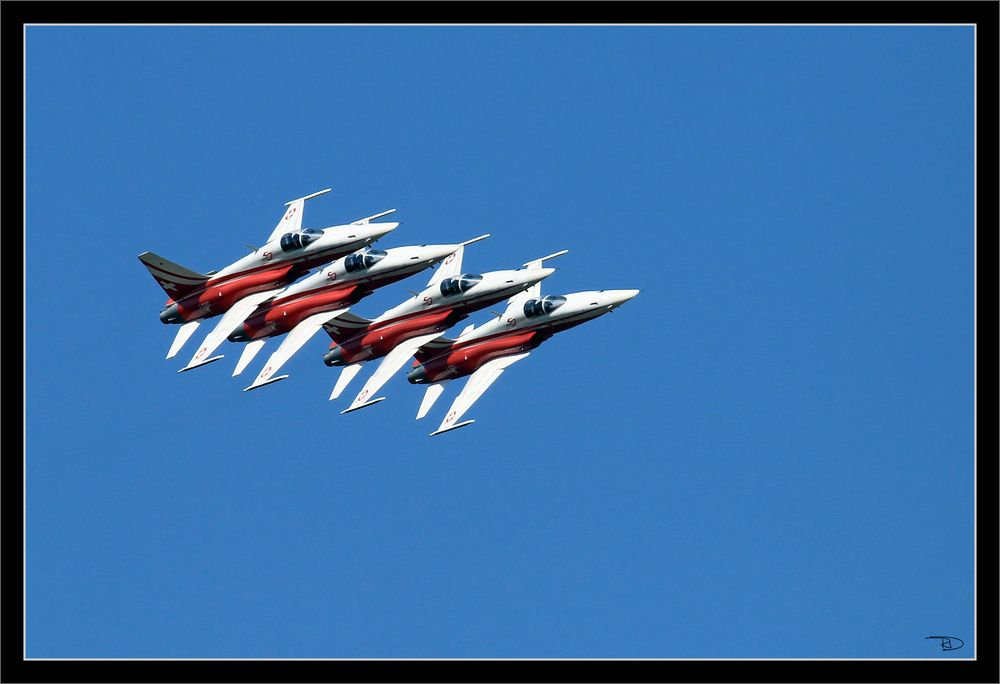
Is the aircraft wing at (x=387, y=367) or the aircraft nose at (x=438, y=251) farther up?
the aircraft nose at (x=438, y=251)

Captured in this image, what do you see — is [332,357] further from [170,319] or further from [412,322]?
→ [170,319]

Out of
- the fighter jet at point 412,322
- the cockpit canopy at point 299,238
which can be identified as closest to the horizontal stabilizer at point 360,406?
the fighter jet at point 412,322

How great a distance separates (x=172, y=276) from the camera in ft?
313

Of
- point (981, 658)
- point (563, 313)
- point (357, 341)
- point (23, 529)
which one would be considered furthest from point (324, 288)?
point (981, 658)

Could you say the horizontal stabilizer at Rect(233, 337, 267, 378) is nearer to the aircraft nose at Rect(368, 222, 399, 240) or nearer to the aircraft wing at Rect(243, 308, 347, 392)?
the aircraft wing at Rect(243, 308, 347, 392)

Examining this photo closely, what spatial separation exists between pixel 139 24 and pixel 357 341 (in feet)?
50.6

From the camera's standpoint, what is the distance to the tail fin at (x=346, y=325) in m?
95.8

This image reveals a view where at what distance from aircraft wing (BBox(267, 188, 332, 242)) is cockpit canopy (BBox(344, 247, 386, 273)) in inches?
142

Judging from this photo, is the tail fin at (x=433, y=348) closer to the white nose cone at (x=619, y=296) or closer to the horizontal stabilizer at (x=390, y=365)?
the horizontal stabilizer at (x=390, y=365)

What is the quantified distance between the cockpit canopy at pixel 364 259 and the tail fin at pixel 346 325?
217cm

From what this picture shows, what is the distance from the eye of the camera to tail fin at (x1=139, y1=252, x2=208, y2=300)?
9519cm

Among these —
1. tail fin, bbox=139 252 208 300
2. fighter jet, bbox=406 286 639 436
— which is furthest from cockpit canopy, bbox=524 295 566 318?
tail fin, bbox=139 252 208 300

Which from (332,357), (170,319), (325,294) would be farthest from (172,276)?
(332,357)

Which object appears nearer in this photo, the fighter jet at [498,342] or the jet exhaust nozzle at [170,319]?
the fighter jet at [498,342]
